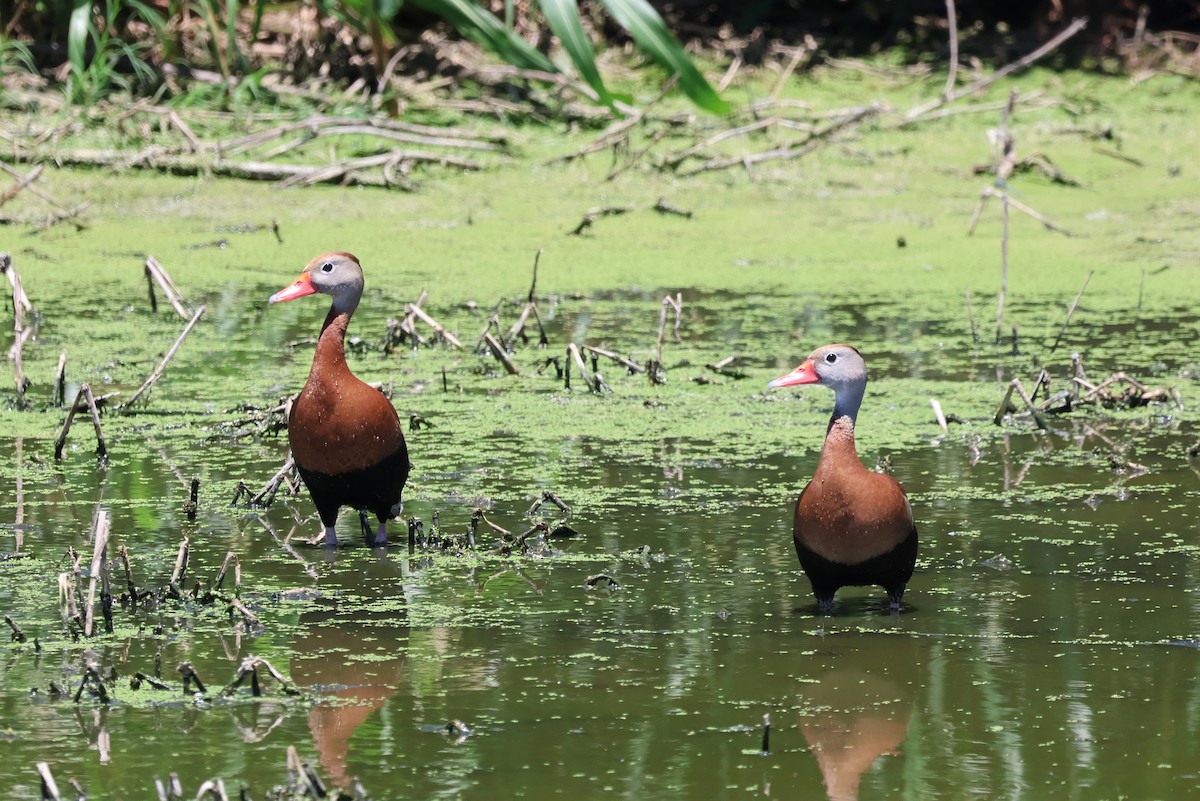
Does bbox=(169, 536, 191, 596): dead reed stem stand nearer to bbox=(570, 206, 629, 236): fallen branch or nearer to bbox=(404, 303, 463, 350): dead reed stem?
bbox=(404, 303, 463, 350): dead reed stem

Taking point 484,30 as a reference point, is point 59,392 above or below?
below

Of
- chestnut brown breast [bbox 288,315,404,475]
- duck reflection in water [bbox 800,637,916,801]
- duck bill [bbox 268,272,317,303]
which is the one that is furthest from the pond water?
duck bill [bbox 268,272,317,303]

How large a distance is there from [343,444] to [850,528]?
133 cm

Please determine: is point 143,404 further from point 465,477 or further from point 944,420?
point 944,420

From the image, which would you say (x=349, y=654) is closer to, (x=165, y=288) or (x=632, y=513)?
(x=632, y=513)

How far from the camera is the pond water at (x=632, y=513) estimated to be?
3.39 meters

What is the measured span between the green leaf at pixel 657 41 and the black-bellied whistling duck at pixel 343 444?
3216mm

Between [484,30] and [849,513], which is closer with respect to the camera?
[484,30]

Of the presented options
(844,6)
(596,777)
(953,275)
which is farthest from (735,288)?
(596,777)

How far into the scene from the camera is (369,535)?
5.00 m

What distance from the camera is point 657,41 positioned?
159 centimetres

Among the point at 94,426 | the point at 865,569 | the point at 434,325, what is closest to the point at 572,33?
the point at 865,569

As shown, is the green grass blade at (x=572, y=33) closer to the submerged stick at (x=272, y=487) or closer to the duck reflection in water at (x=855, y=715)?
the duck reflection in water at (x=855, y=715)

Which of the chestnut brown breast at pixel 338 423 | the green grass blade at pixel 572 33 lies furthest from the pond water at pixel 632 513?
the green grass blade at pixel 572 33
